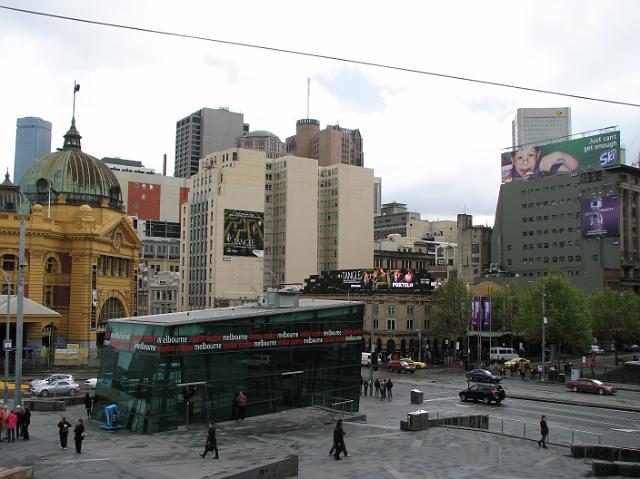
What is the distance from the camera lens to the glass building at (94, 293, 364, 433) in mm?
30844

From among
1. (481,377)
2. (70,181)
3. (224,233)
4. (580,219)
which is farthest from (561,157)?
(70,181)

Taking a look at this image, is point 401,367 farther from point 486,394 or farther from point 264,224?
point 264,224

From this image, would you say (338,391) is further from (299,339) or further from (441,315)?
(441,315)

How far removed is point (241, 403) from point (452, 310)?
57.1 metres

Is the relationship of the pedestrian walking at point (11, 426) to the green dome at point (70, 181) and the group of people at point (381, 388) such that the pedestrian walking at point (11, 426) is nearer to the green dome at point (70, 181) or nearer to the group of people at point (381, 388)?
the group of people at point (381, 388)

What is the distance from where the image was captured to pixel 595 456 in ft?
88.5

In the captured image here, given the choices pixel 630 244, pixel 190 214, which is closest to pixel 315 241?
pixel 190 214

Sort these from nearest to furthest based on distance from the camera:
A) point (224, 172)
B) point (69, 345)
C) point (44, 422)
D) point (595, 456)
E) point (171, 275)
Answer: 1. point (595, 456)
2. point (44, 422)
3. point (69, 345)
4. point (224, 172)
5. point (171, 275)

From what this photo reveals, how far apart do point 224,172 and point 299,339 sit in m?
102

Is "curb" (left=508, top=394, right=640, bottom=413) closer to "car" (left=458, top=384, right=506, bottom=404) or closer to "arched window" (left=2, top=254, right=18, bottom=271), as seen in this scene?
"car" (left=458, top=384, right=506, bottom=404)

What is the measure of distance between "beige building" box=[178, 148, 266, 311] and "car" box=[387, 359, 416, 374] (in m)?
58.1

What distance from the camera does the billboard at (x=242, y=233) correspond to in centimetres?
13200

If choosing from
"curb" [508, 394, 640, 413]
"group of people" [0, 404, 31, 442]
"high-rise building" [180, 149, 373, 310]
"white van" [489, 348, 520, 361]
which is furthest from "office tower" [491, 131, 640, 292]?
"group of people" [0, 404, 31, 442]

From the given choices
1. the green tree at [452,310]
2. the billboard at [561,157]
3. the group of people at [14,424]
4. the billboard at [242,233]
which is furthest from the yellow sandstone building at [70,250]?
the billboard at [561,157]
